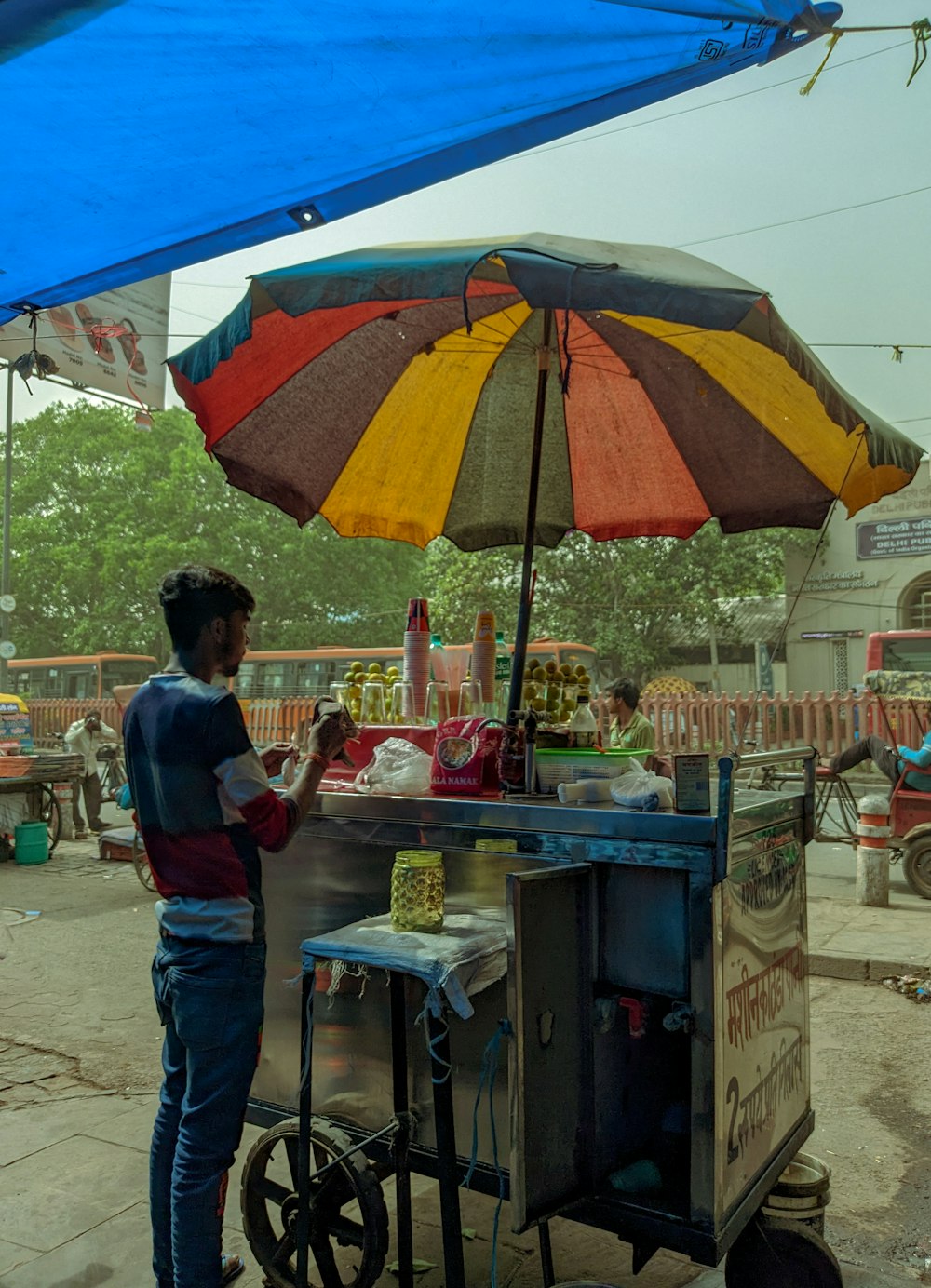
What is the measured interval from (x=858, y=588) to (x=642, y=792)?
86.4ft

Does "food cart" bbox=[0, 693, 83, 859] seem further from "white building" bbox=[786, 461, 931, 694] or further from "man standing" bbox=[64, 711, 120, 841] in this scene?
"white building" bbox=[786, 461, 931, 694]

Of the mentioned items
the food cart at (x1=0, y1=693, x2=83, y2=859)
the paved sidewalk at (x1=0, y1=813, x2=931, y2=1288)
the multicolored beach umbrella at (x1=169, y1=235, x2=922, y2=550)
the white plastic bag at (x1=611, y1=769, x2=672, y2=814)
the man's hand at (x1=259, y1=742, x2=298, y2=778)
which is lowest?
the paved sidewalk at (x1=0, y1=813, x2=931, y2=1288)

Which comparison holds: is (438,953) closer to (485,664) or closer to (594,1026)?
(594,1026)

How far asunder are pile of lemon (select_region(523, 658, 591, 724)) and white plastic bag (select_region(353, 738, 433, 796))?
566 millimetres

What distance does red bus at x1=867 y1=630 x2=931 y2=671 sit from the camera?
19438mm

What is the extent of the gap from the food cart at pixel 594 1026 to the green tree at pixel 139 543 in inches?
1173

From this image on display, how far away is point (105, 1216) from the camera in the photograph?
3.30m

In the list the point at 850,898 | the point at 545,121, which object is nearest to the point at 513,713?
the point at 545,121

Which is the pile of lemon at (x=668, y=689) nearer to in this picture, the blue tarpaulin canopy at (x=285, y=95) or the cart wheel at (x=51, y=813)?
the cart wheel at (x=51, y=813)

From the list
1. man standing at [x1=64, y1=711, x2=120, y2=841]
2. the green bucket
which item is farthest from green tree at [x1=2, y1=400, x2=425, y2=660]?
the green bucket

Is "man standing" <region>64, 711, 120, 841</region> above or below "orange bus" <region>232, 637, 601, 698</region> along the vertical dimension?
below

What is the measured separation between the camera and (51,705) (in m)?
28.9

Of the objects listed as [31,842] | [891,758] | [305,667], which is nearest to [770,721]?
[891,758]

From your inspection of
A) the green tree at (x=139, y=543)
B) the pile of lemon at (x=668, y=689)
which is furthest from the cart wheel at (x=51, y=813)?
the green tree at (x=139, y=543)
